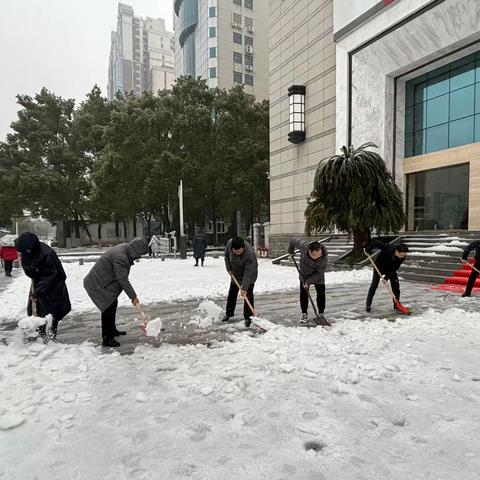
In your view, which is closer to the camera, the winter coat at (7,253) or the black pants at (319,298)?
the black pants at (319,298)

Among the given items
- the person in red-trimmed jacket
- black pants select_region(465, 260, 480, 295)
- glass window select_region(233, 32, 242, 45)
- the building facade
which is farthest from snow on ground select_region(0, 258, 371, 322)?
glass window select_region(233, 32, 242, 45)

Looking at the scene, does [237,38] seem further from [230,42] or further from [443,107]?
[443,107]

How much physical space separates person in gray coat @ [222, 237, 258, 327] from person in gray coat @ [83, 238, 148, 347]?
1.54 m

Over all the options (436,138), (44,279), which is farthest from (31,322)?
(436,138)

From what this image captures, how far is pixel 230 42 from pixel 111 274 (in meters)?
63.4

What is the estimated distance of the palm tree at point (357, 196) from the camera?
13094 millimetres

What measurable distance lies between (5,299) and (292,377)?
7.84 m

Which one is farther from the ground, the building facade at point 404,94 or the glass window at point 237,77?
the glass window at point 237,77

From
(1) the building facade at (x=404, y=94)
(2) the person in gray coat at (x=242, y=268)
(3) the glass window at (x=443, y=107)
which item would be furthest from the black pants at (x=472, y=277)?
(3) the glass window at (x=443, y=107)

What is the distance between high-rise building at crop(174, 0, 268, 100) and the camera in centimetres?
5784

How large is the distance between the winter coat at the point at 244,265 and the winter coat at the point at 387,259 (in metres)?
2.42

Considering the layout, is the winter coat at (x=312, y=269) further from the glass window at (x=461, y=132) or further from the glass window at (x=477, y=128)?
the glass window at (x=461, y=132)

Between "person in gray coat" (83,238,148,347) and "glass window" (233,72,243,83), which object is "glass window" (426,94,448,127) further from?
"glass window" (233,72,243,83)

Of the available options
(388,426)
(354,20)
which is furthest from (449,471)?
(354,20)
